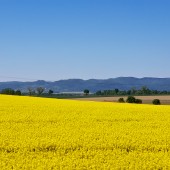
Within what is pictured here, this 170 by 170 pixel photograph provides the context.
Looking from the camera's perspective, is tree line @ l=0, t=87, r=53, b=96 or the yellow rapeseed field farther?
tree line @ l=0, t=87, r=53, b=96

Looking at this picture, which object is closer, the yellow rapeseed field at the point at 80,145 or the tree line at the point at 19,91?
the yellow rapeseed field at the point at 80,145

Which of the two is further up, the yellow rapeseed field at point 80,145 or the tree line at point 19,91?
the tree line at point 19,91

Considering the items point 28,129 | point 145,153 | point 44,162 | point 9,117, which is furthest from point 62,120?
point 44,162

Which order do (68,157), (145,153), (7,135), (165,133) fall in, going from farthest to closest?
(165,133), (7,135), (145,153), (68,157)

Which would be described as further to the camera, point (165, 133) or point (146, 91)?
point (146, 91)

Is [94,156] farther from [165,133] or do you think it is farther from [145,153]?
[165,133]

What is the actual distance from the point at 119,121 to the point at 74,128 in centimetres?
465

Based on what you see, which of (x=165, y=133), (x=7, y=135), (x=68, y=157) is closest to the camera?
(x=68, y=157)

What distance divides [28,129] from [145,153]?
6.58m

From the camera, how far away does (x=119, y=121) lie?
22.5 metres

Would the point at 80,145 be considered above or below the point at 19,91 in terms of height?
below

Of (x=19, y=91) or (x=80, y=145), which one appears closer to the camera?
(x=80, y=145)

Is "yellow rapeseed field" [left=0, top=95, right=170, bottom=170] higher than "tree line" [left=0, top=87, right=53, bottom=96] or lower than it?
lower

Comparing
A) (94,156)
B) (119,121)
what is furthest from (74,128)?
(94,156)
